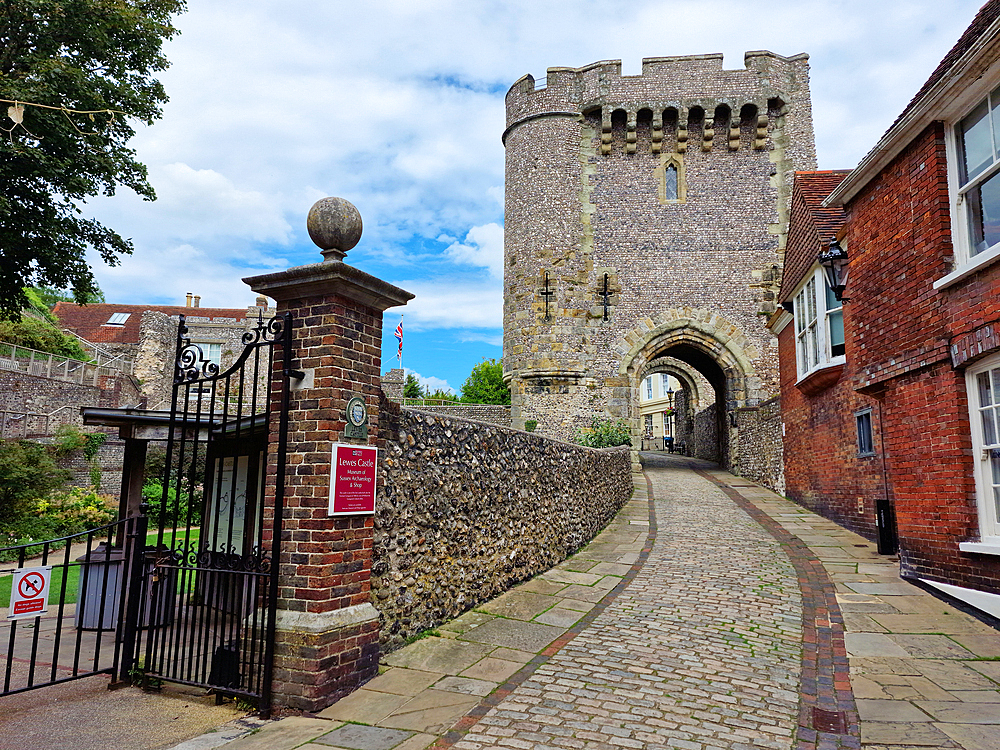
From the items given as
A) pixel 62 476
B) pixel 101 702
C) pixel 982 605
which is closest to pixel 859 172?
pixel 982 605

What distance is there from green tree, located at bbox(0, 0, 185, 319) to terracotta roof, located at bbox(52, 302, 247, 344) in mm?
25107

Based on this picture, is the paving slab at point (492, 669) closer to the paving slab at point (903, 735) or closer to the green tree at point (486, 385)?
the paving slab at point (903, 735)

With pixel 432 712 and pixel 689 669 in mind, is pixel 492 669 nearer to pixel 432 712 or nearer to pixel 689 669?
pixel 432 712

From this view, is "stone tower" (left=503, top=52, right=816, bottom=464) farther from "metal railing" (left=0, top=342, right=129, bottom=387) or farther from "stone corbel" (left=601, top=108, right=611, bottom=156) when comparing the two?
"metal railing" (left=0, top=342, right=129, bottom=387)

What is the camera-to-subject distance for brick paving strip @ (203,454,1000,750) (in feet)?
13.1

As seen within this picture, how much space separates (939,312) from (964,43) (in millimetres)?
3451

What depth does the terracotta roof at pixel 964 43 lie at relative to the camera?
717cm

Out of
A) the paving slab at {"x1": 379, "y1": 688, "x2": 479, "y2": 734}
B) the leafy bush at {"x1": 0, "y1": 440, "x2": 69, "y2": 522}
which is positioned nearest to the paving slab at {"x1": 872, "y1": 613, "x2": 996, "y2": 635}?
the paving slab at {"x1": 379, "y1": 688, "x2": 479, "y2": 734}

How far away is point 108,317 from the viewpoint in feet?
137

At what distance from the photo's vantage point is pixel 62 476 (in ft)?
55.0

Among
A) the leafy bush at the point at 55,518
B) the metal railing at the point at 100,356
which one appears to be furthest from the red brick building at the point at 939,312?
the metal railing at the point at 100,356

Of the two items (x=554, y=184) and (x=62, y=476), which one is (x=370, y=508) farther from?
(x=554, y=184)

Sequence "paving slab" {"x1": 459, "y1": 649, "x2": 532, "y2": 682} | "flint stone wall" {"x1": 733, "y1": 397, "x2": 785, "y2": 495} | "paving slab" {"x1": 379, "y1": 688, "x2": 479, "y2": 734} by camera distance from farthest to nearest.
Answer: "flint stone wall" {"x1": 733, "y1": 397, "x2": 785, "y2": 495} → "paving slab" {"x1": 459, "y1": 649, "x2": 532, "y2": 682} → "paving slab" {"x1": 379, "y1": 688, "x2": 479, "y2": 734}

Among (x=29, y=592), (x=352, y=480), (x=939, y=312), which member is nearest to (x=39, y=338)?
(x=29, y=592)
